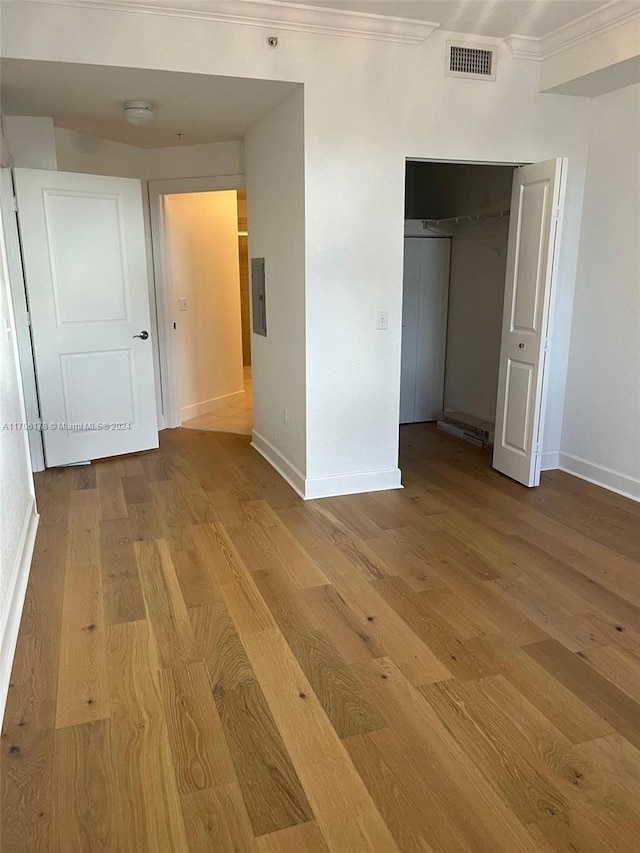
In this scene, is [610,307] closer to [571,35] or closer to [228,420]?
[571,35]

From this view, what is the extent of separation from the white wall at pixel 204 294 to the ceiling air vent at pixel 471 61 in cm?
274

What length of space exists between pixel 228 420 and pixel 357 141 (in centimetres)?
311

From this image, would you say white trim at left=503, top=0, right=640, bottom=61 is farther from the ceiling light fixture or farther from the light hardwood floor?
the light hardwood floor

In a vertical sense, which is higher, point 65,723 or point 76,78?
point 76,78

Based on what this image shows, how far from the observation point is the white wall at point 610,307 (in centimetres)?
379

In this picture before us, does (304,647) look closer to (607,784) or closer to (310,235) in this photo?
(607,784)

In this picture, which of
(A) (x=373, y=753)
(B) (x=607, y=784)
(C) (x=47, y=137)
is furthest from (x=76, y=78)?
(B) (x=607, y=784)

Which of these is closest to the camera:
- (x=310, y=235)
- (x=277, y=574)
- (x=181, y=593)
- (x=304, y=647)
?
(x=304, y=647)

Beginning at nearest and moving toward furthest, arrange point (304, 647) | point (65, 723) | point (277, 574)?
point (65, 723)
point (304, 647)
point (277, 574)

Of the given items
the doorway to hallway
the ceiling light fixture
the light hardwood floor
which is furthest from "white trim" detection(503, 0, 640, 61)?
the light hardwood floor

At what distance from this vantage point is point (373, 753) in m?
1.83

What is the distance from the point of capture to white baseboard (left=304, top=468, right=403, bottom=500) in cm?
390

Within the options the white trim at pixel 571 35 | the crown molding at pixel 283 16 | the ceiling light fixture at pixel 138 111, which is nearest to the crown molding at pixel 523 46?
the white trim at pixel 571 35

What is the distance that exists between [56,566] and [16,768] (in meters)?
1.32
